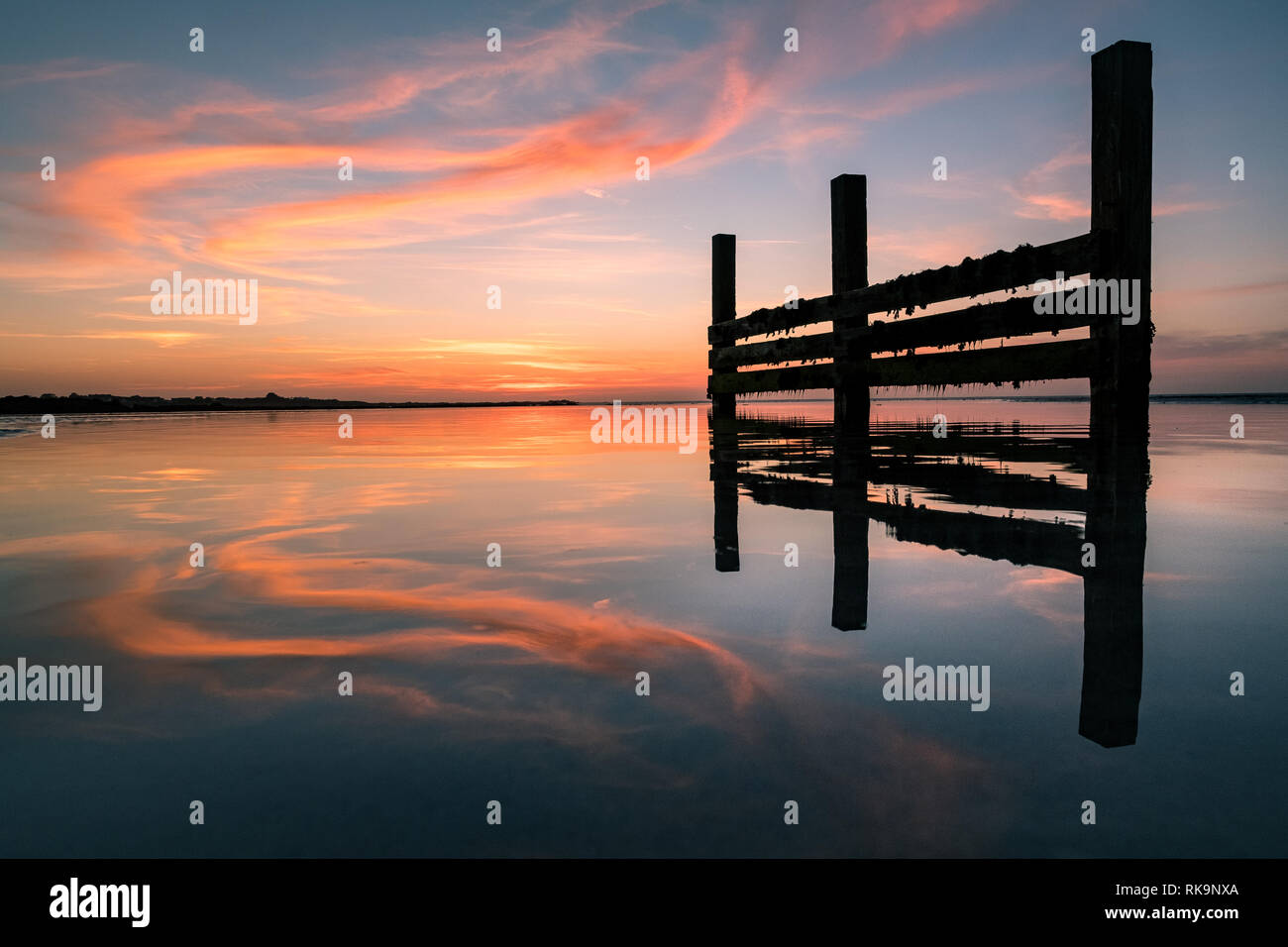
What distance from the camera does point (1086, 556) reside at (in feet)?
13.9

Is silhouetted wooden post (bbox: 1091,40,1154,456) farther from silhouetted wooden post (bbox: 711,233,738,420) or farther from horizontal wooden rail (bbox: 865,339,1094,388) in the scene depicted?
silhouetted wooden post (bbox: 711,233,738,420)

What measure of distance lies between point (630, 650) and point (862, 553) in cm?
208

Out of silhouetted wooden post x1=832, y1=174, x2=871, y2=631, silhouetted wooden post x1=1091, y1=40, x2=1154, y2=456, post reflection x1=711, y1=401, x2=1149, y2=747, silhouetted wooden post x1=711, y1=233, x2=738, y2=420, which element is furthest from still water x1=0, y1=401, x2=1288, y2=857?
silhouetted wooden post x1=711, y1=233, x2=738, y2=420

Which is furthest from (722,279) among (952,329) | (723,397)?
(952,329)

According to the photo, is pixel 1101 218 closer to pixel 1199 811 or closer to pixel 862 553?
pixel 862 553

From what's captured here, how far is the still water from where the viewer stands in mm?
1771

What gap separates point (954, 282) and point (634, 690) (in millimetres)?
6981

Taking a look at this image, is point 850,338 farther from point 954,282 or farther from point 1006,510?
point 1006,510

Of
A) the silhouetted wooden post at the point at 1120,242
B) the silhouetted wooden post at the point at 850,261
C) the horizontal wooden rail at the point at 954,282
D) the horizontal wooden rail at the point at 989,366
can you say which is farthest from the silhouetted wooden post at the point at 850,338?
the silhouetted wooden post at the point at 1120,242

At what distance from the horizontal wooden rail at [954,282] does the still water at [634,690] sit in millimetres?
2330

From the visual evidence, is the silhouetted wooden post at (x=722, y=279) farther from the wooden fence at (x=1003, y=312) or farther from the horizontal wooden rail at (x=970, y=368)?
the horizontal wooden rail at (x=970, y=368)

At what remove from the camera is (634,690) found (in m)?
2.56
